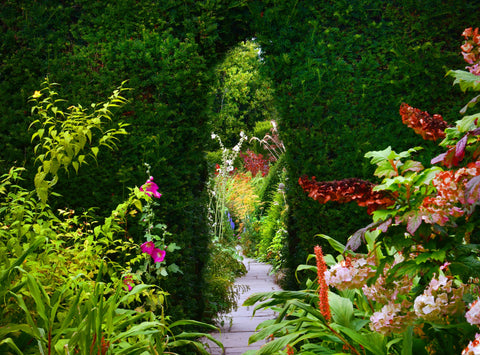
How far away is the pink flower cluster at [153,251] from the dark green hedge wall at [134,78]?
28 centimetres

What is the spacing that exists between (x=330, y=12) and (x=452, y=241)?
2467 millimetres

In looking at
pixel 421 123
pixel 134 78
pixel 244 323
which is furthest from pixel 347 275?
pixel 244 323

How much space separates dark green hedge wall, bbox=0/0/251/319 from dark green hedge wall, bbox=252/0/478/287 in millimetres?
533

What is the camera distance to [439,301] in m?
1.64

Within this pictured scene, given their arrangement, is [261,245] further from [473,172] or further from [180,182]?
[473,172]

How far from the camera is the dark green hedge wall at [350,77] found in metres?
3.50

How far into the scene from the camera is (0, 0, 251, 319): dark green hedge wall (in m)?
3.60

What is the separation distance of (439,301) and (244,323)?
134 inches

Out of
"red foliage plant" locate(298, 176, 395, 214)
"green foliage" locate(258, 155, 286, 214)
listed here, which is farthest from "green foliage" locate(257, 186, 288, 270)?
"red foliage plant" locate(298, 176, 395, 214)

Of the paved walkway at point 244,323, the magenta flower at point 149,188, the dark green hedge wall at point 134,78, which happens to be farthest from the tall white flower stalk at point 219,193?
the magenta flower at point 149,188

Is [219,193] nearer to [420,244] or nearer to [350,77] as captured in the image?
[350,77]

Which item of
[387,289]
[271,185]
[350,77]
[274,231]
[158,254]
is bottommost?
[274,231]

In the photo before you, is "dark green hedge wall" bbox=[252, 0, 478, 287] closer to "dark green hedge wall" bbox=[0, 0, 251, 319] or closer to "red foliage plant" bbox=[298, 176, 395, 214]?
"dark green hedge wall" bbox=[0, 0, 251, 319]

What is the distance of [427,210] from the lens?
5.27ft
